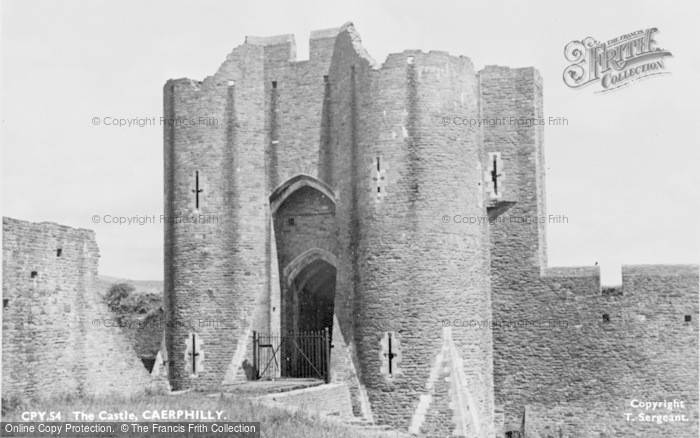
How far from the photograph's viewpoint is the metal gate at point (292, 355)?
25.3 meters

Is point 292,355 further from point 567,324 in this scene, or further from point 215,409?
point 215,409

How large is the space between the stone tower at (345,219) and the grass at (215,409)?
4362mm

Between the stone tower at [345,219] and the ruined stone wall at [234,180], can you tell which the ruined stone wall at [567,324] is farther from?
the ruined stone wall at [234,180]

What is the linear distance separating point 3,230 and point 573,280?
43.0 ft

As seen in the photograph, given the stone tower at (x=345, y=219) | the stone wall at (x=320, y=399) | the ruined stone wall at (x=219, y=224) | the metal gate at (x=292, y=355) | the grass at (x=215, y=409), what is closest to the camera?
the grass at (x=215, y=409)

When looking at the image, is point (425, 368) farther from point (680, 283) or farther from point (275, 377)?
point (680, 283)

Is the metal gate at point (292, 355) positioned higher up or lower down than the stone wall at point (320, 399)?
higher up

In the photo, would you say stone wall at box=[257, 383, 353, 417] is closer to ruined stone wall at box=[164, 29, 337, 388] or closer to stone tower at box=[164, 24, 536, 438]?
stone tower at box=[164, 24, 536, 438]

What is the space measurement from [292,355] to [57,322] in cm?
872

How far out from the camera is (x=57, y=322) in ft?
60.4

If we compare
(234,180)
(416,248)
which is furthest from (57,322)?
(416,248)

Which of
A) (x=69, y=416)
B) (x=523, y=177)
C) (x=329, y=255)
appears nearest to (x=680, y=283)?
(x=523, y=177)

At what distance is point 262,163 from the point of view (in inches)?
1013

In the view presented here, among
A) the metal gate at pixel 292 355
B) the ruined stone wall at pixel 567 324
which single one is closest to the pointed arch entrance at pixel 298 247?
the metal gate at pixel 292 355
